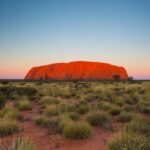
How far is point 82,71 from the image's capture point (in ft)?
468

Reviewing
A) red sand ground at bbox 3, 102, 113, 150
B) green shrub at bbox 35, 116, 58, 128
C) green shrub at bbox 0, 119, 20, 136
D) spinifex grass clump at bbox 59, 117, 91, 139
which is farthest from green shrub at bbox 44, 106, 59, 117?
spinifex grass clump at bbox 59, 117, 91, 139

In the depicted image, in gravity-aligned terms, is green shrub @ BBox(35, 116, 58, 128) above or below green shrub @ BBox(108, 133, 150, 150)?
below

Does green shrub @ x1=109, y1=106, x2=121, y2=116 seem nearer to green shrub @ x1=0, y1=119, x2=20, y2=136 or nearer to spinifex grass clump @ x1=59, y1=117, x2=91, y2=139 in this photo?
spinifex grass clump @ x1=59, y1=117, x2=91, y2=139

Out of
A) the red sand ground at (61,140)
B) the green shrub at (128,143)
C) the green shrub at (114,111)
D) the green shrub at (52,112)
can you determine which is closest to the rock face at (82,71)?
the green shrub at (114,111)

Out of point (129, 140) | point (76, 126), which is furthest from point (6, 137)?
point (129, 140)

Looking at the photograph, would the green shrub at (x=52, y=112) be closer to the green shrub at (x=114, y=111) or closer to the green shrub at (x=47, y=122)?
the green shrub at (x=47, y=122)

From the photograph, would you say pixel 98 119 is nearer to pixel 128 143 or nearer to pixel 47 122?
pixel 47 122

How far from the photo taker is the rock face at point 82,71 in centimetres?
13762

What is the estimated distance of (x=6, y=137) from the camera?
244 inches

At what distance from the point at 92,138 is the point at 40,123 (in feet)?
8.01

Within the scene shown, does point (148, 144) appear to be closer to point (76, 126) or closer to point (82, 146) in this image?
point (82, 146)

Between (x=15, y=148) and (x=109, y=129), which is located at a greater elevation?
(x=15, y=148)

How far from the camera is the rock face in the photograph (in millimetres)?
137625

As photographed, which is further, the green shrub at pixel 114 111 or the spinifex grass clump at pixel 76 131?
the green shrub at pixel 114 111
